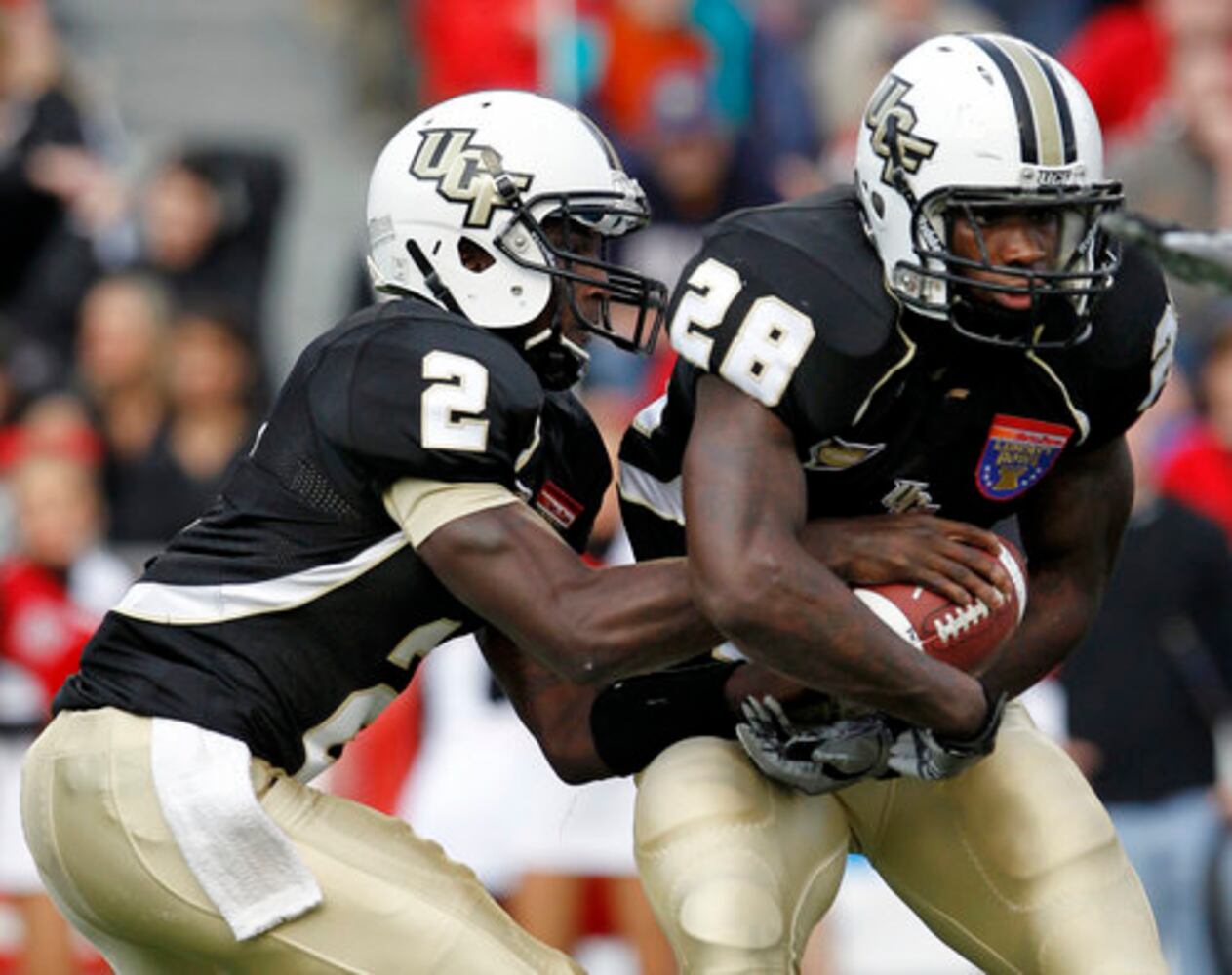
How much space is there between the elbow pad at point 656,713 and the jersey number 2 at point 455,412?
0.63 meters

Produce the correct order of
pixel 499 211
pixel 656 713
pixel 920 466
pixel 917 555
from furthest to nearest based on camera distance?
pixel 656 713 < pixel 499 211 < pixel 920 466 < pixel 917 555

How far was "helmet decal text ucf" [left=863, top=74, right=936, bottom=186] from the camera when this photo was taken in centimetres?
440

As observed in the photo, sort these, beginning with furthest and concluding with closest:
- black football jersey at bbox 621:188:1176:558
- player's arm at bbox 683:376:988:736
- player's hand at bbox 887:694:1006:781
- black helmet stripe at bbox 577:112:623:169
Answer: black helmet stripe at bbox 577:112:623:169
player's hand at bbox 887:694:1006:781
black football jersey at bbox 621:188:1176:558
player's arm at bbox 683:376:988:736

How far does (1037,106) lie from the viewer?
4391mm

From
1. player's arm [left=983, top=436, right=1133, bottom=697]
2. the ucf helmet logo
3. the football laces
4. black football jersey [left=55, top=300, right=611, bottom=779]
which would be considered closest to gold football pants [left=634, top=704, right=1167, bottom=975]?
player's arm [left=983, top=436, right=1133, bottom=697]

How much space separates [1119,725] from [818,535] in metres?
2.99

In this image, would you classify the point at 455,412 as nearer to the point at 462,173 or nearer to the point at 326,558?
the point at 326,558

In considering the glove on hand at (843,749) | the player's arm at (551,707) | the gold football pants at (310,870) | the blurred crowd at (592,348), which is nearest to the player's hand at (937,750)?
the glove on hand at (843,749)

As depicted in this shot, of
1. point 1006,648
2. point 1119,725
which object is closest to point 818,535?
point 1006,648

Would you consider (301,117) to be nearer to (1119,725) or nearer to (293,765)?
(1119,725)

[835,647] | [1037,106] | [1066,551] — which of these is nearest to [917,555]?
[835,647]

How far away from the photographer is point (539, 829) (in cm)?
738

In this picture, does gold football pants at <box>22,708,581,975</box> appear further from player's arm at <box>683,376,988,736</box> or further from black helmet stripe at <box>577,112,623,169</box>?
black helmet stripe at <box>577,112,623,169</box>

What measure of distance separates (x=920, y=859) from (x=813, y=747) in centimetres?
39
